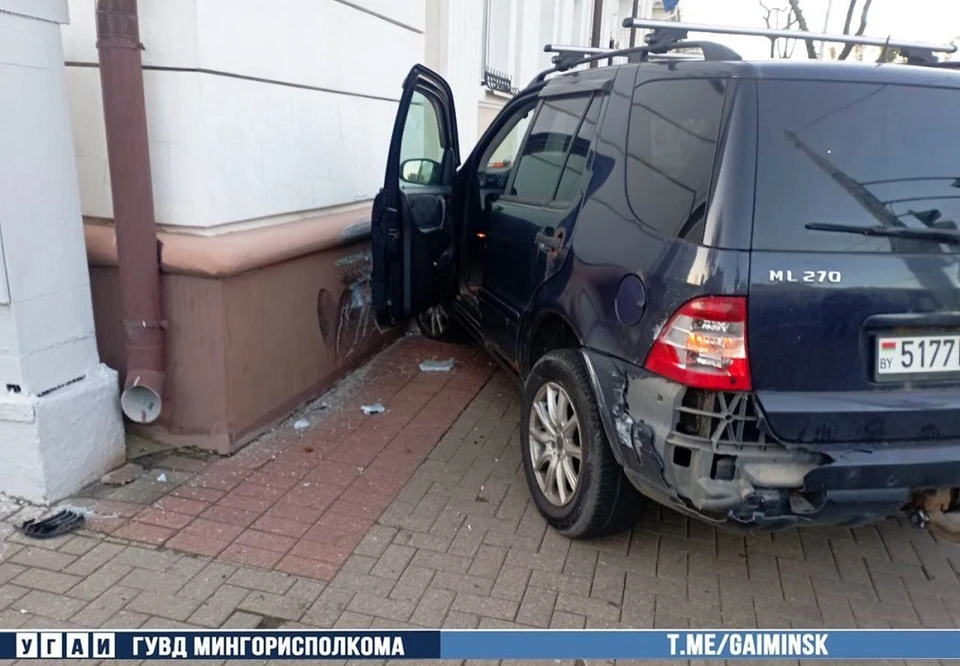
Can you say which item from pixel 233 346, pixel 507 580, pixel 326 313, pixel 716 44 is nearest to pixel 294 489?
pixel 233 346

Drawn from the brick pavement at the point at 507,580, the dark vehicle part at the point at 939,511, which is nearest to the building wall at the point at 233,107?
the brick pavement at the point at 507,580

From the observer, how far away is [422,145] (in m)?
5.17

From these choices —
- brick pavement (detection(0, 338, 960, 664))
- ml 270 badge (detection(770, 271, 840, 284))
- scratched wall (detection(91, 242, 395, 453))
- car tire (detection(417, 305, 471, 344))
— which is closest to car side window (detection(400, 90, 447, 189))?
scratched wall (detection(91, 242, 395, 453))

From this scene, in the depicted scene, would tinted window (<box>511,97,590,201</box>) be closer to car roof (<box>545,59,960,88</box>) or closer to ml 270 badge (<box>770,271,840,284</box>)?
car roof (<box>545,59,960,88</box>)

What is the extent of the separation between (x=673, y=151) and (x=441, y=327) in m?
3.54

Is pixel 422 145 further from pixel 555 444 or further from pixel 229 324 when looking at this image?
pixel 555 444

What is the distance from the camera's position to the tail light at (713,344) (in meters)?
2.57

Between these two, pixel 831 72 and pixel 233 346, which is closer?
pixel 831 72

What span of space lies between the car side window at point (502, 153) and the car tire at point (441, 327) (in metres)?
1.35

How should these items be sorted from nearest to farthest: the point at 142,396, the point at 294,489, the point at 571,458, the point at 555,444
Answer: the point at 571,458
the point at 555,444
the point at 294,489
the point at 142,396

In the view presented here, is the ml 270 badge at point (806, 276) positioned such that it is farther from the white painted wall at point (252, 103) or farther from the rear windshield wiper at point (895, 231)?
the white painted wall at point (252, 103)

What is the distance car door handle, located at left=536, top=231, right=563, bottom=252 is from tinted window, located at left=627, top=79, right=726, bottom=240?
52 cm

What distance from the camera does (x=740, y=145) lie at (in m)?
2.62

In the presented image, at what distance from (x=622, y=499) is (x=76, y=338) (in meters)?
2.55
